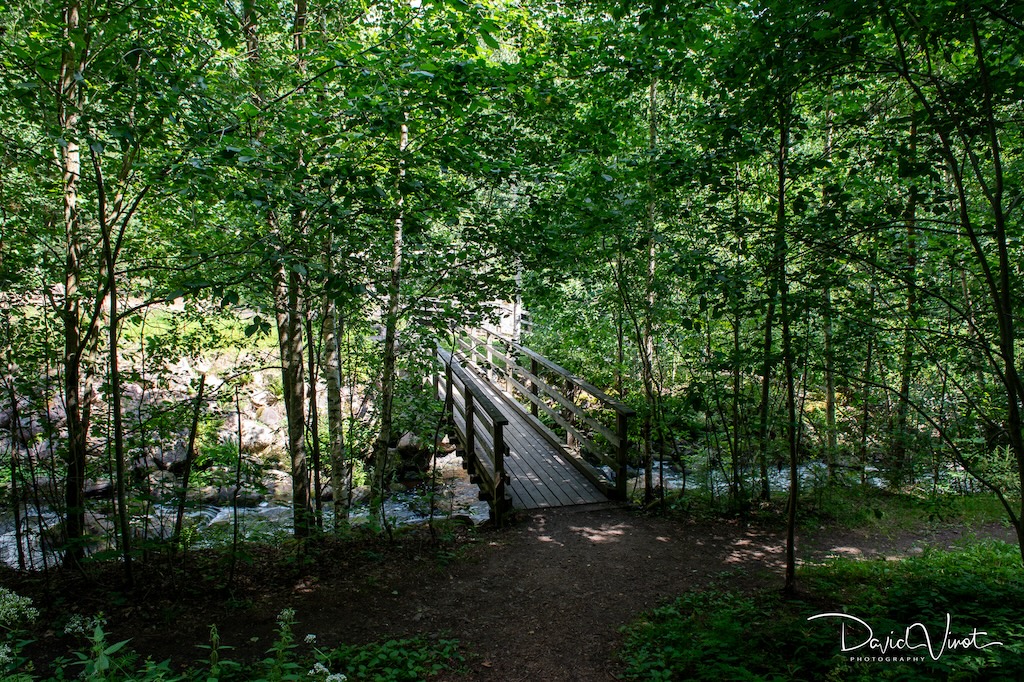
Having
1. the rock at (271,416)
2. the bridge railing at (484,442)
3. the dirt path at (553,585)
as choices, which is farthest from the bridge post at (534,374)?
the rock at (271,416)

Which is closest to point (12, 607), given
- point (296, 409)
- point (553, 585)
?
point (296, 409)

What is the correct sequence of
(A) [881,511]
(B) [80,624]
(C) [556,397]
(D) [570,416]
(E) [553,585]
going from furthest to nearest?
(D) [570,416] < (C) [556,397] < (A) [881,511] < (E) [553,585] < (B) [80,624]

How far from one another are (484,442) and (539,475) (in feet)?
3.02

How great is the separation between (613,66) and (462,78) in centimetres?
166

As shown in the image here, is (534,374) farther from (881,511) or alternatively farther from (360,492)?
(881,511)

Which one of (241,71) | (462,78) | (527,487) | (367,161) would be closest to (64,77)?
(241,71)

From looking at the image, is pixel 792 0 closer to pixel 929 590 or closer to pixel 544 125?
pixel 544 125

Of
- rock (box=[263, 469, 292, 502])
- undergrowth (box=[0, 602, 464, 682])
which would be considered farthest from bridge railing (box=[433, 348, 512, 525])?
rock (box=[263, 469, 292, 502])

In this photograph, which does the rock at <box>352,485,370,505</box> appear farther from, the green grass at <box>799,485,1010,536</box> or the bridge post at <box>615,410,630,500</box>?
the green grass at <box>799,485,1010,536</box>

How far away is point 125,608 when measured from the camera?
159 inches

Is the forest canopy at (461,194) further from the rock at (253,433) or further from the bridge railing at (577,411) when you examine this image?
the rock at (253,433)

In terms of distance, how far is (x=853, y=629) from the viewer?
326cm

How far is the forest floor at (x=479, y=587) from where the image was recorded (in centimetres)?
373

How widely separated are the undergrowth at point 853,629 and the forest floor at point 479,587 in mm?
326
